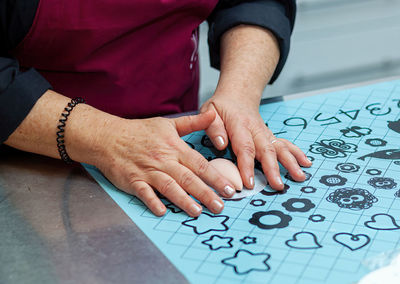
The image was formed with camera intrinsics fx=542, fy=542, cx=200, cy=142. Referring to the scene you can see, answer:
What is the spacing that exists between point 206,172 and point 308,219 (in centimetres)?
18

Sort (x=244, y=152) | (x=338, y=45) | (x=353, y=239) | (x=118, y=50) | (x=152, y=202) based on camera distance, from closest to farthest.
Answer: (x=353, y=239) < (x=152, y=202) < (x=244, y=152) < (x=118, y=50) < (x=338, y=45)

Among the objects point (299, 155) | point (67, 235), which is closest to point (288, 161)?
point (299, 155)

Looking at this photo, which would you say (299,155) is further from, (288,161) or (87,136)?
(87,136)

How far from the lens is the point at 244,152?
91cm

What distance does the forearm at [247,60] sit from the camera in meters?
1.07

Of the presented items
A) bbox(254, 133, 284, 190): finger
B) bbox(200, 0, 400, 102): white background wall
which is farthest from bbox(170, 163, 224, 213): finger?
bbox(200, 0, 400, 102): white background wall

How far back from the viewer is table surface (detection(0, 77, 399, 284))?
2.19 feet

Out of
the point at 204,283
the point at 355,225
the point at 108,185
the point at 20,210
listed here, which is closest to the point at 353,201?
the point at 355,225

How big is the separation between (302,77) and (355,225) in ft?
6.42

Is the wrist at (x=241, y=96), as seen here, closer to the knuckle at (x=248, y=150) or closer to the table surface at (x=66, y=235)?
the knuckle at (x=248, y=150)

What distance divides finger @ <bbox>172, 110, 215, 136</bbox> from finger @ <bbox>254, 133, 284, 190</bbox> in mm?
90

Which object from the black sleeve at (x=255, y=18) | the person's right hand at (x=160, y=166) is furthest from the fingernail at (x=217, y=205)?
the black sleeve at (x=255, y=18)

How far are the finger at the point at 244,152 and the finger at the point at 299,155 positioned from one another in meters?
0.06

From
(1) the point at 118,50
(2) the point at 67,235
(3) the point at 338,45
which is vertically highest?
(1) the point at 118,50
